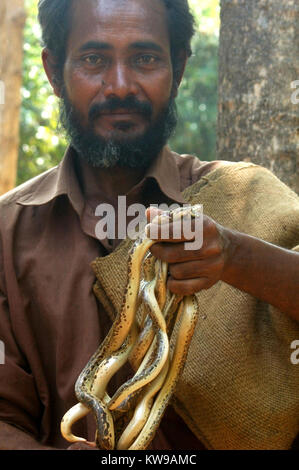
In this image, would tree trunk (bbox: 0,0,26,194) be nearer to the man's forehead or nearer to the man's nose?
the man's forehead

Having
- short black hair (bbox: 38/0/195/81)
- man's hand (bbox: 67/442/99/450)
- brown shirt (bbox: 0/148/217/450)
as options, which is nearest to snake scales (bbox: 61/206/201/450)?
man's hand (bbox: 67/442/99/450)

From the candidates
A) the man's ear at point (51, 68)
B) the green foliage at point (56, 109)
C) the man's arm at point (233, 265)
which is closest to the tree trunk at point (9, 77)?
the green foliage at point (56, 109)

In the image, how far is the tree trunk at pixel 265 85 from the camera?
11.7 ft

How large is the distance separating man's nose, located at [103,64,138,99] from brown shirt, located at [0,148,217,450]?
318 mm

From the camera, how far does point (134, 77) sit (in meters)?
3.10

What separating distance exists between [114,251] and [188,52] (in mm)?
1005

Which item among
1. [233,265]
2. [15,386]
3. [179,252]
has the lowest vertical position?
[15,386]

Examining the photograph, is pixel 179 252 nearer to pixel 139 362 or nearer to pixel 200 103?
pixel 139 362

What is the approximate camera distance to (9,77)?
7996 millimetres

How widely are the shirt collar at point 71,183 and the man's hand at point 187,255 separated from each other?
781 mm

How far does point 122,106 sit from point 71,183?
37 cm

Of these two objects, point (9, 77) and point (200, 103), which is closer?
point (9, 77)

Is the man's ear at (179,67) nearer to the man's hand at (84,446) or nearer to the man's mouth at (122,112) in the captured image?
the man's mouth at (122,112)

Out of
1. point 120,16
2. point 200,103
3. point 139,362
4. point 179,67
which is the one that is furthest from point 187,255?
point 200,103
